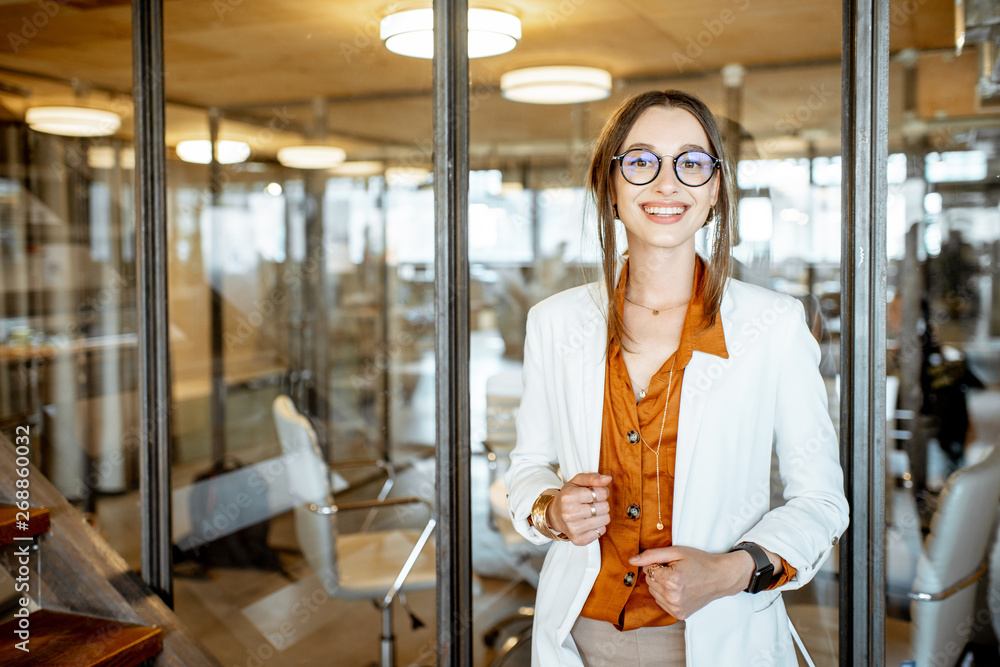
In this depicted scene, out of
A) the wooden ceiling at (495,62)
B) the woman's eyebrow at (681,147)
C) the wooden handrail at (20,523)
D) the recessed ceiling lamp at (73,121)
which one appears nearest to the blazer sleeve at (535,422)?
the woman's eyebrow at (681,147)

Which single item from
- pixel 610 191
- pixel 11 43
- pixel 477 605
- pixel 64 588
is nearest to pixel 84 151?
pixel 11 43

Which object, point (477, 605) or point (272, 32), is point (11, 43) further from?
point (477, 605)

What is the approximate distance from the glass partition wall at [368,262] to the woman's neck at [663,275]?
16 centimetres

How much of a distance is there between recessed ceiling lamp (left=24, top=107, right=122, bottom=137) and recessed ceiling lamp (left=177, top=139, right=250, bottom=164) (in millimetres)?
829

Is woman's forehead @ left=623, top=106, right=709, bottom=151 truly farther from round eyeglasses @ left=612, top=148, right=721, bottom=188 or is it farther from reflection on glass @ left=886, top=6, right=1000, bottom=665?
reflection on glass @ left=886, top=6, right=1000, bottom=665

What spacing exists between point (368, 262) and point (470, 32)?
146 inches

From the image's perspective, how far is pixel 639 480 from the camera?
58.5 inches

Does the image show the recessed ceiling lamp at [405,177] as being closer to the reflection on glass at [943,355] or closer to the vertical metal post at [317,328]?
the vertical metal post at [317,328]

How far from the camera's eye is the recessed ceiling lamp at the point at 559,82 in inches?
117

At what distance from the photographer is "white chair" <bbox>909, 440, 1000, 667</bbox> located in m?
2.14

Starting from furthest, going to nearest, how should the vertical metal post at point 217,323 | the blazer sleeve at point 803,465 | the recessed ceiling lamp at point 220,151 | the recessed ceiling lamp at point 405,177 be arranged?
the vertical metal post at point 217,323 < the recessed ceiling lamp at point 220,151 < the recessed ceiling lamp at point 405,177 < the blazer sleeve at point 803,465

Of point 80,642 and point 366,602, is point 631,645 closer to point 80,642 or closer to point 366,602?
point 80,642

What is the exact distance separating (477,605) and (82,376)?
4337 millimetres

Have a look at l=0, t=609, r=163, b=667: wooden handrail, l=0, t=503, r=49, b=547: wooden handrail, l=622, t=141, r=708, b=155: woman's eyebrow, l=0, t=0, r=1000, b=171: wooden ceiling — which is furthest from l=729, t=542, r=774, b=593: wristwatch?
l=0, t=503, r=49, b=547: wooden handrail
